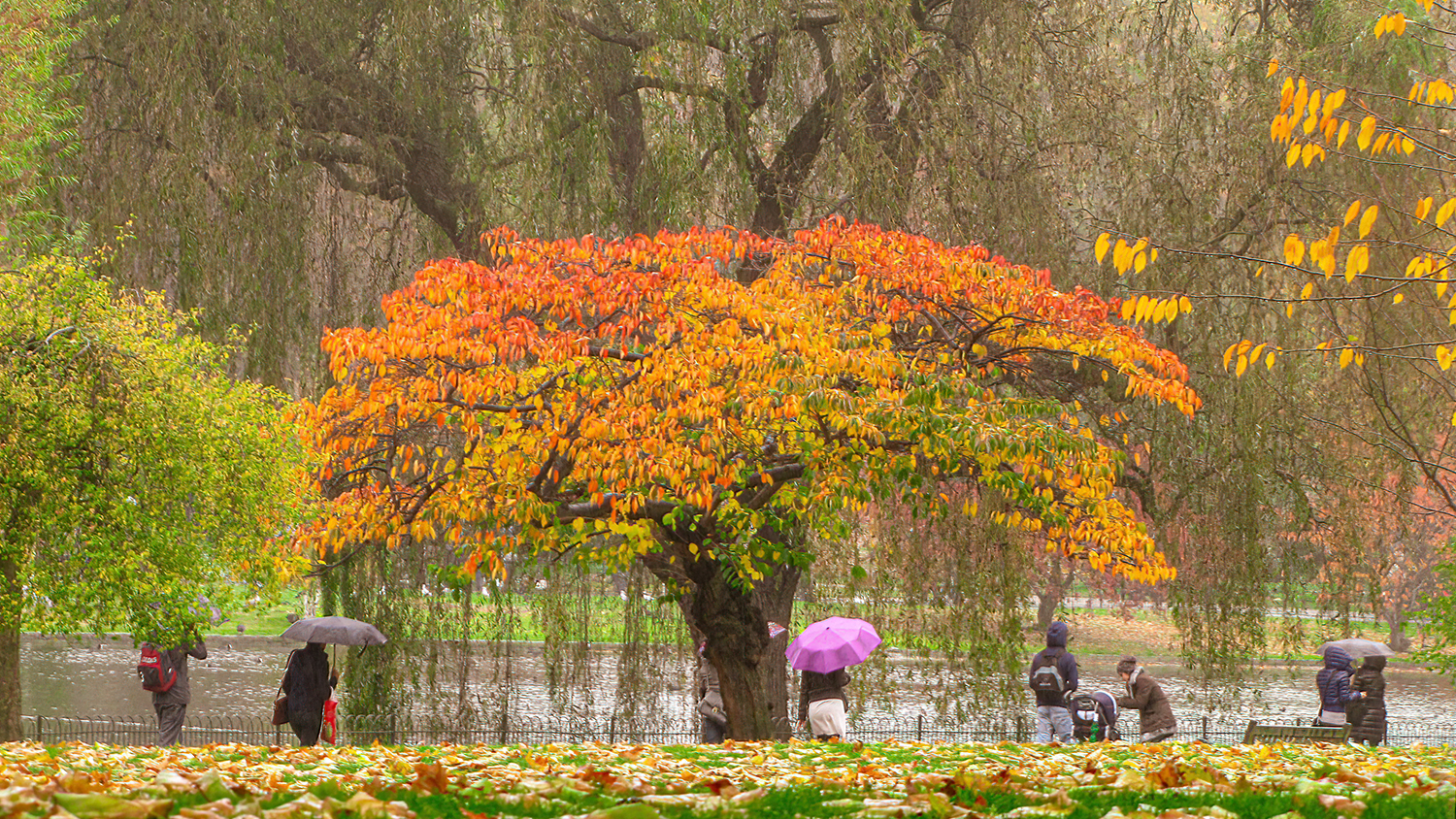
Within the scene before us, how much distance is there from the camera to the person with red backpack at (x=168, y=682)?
1139 cm

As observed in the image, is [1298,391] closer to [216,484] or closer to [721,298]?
[721,298]

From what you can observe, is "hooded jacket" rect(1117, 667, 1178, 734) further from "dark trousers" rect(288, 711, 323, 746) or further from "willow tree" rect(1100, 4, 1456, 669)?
"dark trousers" rect(288, 711, 323, 746)

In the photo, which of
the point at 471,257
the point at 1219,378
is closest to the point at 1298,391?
the point at 1219,378

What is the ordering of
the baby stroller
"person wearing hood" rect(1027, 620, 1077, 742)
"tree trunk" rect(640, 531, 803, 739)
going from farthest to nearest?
the baby stroller, "person wearing hood" rect(1027, 620, 1077, 742), "tree trunk" rect(640, 531, 803, 739)

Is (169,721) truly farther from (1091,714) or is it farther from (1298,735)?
(1298,735)

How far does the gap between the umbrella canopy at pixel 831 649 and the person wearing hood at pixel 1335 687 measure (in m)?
5.10

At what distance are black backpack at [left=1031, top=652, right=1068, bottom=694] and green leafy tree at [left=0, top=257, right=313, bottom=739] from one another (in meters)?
6.72

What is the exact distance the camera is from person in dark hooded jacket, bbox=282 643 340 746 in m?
11.3

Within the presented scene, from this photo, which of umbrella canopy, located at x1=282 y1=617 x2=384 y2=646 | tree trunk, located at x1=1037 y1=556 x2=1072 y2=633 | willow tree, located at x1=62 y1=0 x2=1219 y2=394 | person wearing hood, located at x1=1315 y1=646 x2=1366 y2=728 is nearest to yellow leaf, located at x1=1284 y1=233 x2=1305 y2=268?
willow tree, located at x1=62 y1=0 x2=1219 y2=394

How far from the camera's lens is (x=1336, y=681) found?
1212 centimetres

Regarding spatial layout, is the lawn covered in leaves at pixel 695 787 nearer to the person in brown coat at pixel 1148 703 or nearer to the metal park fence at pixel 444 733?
the person in brown coat at pixel 1148 703

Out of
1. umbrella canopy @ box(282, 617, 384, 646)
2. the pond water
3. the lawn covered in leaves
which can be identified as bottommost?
the pond water

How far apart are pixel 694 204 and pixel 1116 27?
215 inches

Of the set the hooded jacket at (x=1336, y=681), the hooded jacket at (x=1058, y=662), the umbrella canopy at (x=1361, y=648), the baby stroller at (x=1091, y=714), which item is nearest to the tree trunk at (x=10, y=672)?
the hooded jacket at (x=1058, y=662)
